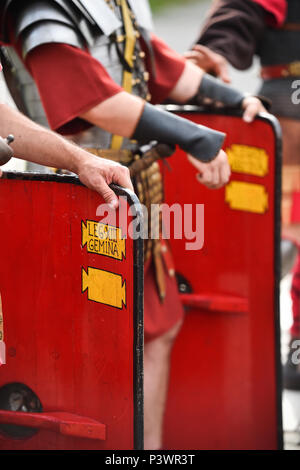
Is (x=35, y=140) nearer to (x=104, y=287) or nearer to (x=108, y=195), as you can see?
(x=108, y=195)

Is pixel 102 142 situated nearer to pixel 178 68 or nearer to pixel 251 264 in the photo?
pixel 178 68

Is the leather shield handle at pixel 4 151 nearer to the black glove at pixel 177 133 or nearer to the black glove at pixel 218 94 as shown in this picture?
the black glove at pixel 177 133

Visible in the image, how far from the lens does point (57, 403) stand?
6.75ft

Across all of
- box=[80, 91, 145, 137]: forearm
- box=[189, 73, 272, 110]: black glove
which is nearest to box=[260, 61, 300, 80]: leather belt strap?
box=[189, 73, 272, 110]: black glove

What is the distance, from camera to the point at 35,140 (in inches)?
77.2

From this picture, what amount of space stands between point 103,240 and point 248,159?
864 mm

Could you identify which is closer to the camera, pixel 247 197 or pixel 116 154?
pixel 116 154

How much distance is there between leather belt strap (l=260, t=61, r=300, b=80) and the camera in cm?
351

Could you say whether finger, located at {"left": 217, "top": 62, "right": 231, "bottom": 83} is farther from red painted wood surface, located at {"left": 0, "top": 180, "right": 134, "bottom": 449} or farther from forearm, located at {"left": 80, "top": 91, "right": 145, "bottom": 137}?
red painted wood surface, located at {"left": 0, "top": 180, "right": 134, "bottom": 449}

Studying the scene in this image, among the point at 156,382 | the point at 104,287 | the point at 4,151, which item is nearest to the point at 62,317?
the point at 104,287

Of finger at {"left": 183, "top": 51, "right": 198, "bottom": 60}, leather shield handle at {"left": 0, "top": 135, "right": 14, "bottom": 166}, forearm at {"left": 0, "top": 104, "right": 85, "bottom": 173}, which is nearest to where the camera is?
leather shield handle at {"left": 0, "top": 135, "right": 14, "bottom": 166}

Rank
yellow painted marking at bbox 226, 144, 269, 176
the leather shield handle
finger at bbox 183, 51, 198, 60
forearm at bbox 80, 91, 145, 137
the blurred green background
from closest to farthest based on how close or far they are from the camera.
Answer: the leather shield handle, forearm at bbox 80, 91, 145, 137, yellow painted marking at bbox 226, 144, 269, 176, finger at bbox 183, 51, 198, 60, the blurred green background

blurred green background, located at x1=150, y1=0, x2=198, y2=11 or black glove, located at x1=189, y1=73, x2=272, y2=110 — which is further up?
blurred green background, located at x1=150, y1=0, x2=198, y2=11

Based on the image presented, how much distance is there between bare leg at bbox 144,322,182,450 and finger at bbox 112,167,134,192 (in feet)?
2.86
